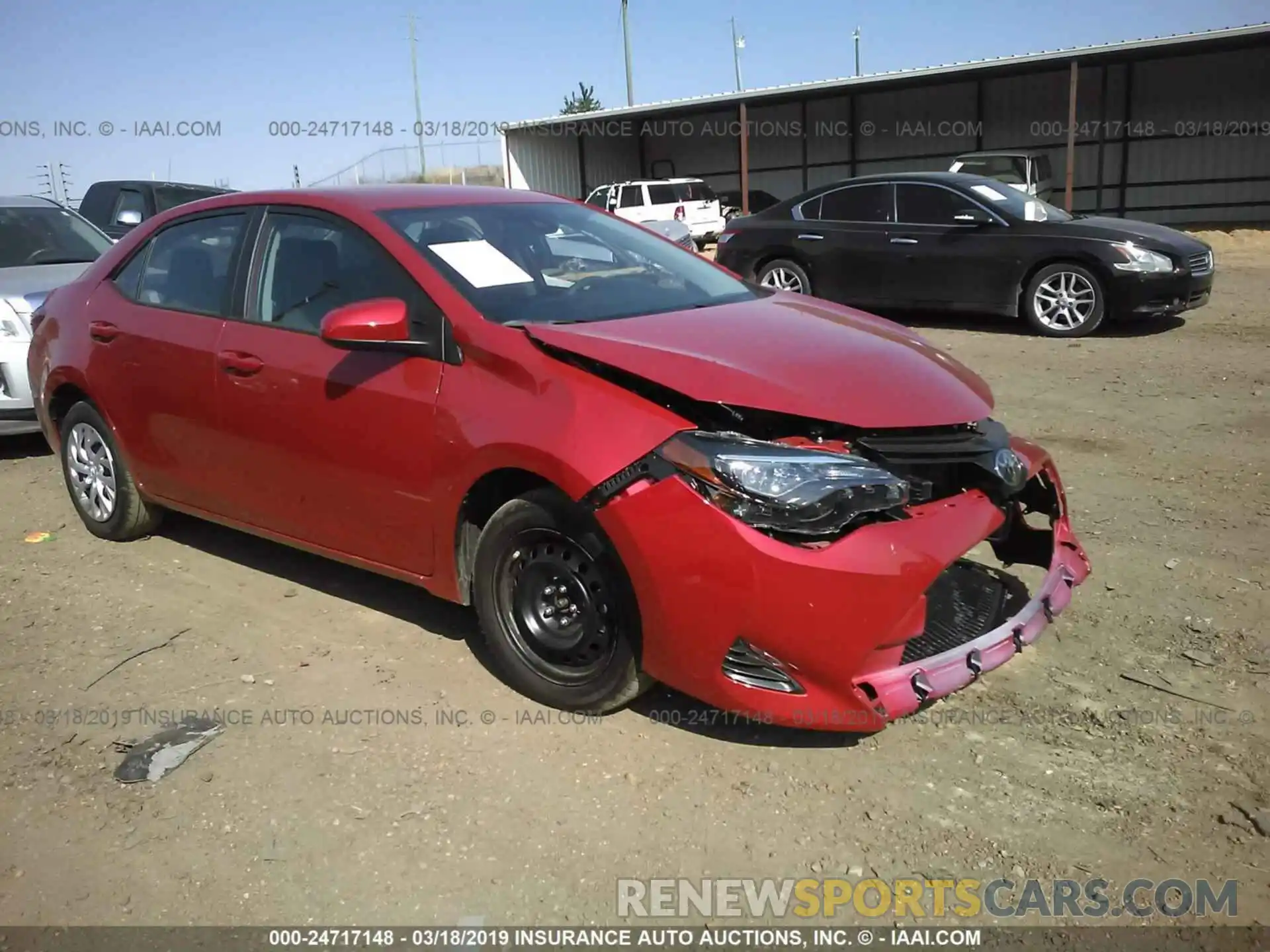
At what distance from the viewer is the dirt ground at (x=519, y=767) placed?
106 inches

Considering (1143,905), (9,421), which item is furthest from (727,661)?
(9,421)

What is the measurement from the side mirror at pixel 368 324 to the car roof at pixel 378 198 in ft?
1.97

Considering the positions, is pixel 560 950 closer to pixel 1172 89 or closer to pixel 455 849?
pixel 455 849

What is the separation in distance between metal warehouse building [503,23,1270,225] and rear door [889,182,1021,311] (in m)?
9.09

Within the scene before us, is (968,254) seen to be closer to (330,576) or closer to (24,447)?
(330,576)

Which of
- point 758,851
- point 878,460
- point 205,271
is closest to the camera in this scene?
point 758,851

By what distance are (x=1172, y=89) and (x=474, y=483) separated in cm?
2378

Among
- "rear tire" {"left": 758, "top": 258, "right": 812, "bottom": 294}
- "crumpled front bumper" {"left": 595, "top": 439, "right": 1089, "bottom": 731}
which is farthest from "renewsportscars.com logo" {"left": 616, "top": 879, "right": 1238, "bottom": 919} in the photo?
→ "rear tire" {"left": 758, "top": 258, "right": 812, "bottom": 294}

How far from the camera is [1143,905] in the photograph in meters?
2.50

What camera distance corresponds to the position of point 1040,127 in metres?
23.8

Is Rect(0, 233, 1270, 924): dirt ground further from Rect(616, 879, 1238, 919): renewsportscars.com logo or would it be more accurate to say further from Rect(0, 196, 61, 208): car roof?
Rect(0, 196, 61, 208): car roof

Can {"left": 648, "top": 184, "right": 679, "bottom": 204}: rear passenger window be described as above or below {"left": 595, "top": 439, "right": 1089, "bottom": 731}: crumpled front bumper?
above

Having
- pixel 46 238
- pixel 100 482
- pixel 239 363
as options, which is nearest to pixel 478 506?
pixel 239 363

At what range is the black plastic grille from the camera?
3037mm
